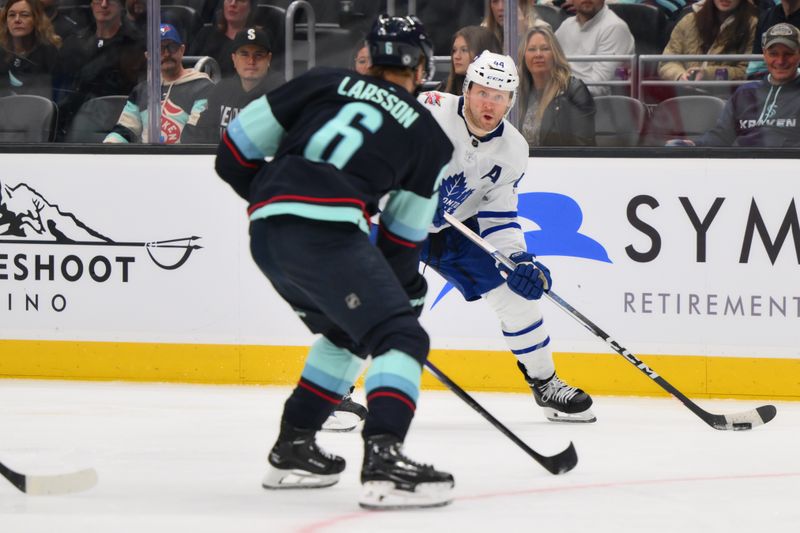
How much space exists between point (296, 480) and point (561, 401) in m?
1.37

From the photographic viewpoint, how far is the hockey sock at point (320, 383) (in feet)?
9.89

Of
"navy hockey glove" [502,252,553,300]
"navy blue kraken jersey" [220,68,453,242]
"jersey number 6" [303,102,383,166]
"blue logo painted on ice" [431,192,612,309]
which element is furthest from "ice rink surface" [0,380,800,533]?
"jersey number 6" [303,102,383,166]

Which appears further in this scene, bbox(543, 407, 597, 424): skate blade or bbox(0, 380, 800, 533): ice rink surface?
bbox(543, 407, 597, 424): skate blade

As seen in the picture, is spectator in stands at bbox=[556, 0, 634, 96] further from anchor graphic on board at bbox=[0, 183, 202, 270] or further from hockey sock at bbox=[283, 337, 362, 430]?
hockey sock at bbox=[283, 337, 362, 430]

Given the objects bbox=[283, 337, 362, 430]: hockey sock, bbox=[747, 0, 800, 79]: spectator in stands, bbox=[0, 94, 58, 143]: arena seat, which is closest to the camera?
bbox=[283, 337, 362, 430]: hockey sock

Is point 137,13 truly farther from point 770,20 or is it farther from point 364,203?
point 364,203

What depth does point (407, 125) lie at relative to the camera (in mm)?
2811

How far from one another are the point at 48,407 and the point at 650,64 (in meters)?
2.33

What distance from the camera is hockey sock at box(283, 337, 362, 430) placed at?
3016 mm

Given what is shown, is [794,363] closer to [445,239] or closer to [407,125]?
[445,239]

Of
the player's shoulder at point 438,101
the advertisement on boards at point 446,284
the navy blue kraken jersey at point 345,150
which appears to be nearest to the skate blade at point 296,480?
the navy blue kraken jersey at point 345,150

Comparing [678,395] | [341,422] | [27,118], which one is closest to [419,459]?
[341,422]

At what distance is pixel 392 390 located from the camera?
108 inches

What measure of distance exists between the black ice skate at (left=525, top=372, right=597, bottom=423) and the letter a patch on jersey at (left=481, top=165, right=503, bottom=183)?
66 cm
